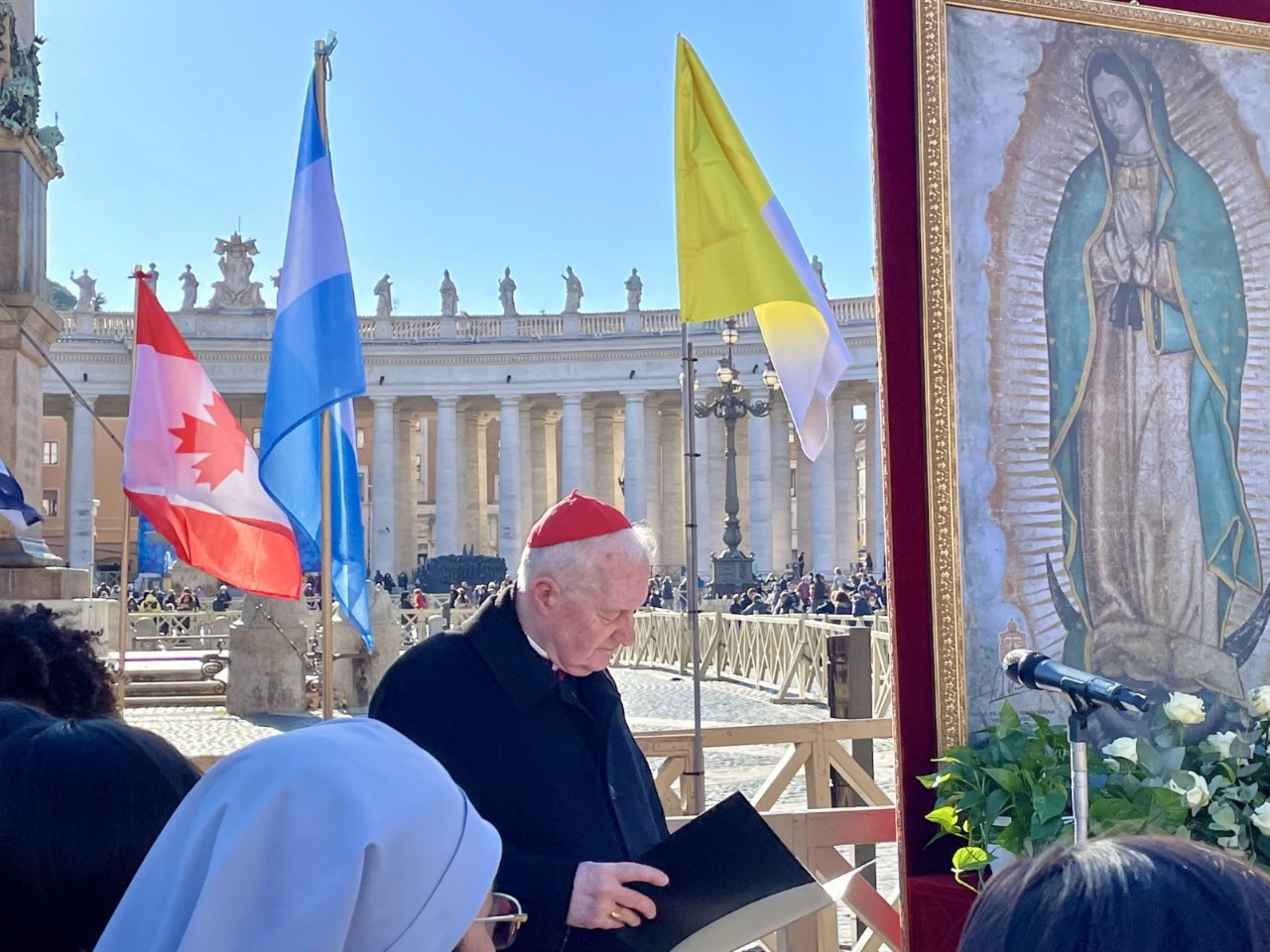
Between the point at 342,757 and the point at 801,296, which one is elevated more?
the point at 801,296

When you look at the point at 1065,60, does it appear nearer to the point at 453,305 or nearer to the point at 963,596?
the point at 963,596

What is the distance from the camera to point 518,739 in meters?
3.24

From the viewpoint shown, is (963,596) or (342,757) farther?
(963,596)

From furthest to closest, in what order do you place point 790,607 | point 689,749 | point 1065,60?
1. point 790,607
2. point 689,749
3. point 1065,60

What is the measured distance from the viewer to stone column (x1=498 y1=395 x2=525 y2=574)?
5619 cm

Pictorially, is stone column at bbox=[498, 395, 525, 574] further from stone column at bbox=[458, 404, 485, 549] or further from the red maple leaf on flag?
the red maple leaf on flag

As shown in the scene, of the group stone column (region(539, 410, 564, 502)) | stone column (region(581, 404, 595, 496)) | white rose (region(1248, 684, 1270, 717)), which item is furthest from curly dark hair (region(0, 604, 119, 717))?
stone column (region(539, 410, 564, 502))

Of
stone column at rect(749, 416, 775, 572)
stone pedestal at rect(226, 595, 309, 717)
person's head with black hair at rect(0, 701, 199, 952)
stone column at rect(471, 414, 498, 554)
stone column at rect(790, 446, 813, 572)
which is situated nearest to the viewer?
person's head with black hair at rect(0, 701, 199, 952)

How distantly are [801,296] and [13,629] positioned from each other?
3.21 metres

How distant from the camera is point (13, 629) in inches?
131

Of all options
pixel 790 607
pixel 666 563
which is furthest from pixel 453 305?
pixel 790 607

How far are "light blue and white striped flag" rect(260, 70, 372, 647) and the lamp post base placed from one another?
86.4 ft

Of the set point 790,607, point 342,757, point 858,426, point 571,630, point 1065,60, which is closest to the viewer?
point 342,757

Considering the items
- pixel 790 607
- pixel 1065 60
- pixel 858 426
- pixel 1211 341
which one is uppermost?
pixel 858 426
